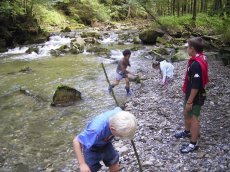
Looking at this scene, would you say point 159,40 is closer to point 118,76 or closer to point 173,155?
point 118,76

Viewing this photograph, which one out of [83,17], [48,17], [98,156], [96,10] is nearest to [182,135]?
[98,156]

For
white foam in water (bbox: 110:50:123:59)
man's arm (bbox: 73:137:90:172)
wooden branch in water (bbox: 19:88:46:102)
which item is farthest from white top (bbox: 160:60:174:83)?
man's arm (bbox: 73:137:90:172)

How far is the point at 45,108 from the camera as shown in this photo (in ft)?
38.0

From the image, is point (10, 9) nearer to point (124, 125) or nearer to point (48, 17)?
point (48, 17)

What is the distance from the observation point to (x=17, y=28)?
27.1 meters

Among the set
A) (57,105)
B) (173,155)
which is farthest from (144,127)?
(57,105)

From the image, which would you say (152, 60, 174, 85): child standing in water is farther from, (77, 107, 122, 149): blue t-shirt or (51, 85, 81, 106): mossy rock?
(77, 107, 122, 149): blue t-shirt

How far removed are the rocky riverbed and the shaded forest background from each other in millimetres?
4395

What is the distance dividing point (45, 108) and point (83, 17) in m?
35.3

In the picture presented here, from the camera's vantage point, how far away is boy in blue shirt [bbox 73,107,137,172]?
11.0ft

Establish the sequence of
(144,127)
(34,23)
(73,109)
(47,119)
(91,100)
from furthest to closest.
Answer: (34,23), (91,100), (73,109), (47,119), (144,127)

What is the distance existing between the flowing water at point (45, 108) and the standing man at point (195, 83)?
2591mm

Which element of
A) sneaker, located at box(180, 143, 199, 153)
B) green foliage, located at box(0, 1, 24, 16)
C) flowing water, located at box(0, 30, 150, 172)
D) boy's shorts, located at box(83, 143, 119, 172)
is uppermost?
green foliage, located at box(0, 1, 24, 16)

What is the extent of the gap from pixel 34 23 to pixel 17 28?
2001 millimetres
